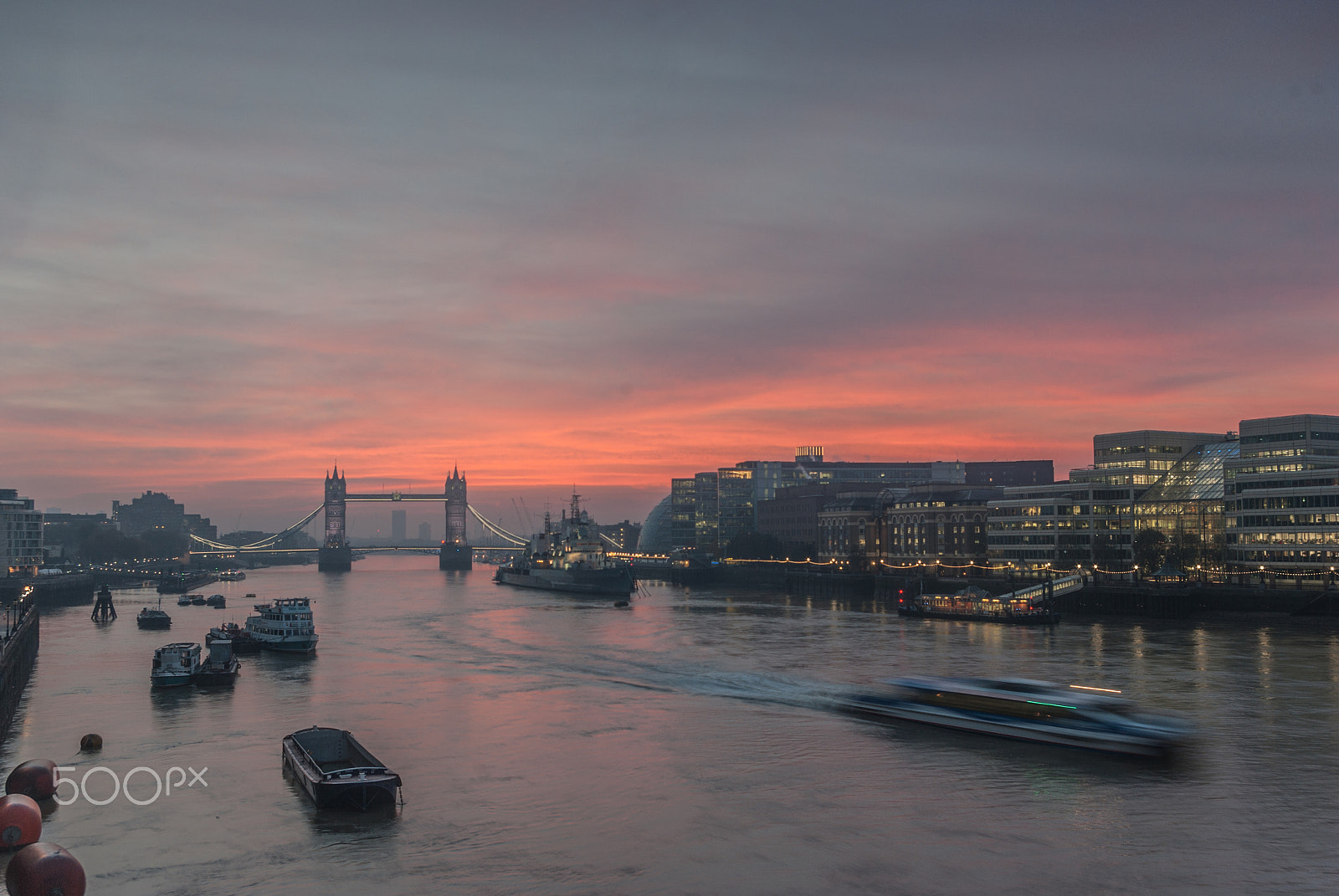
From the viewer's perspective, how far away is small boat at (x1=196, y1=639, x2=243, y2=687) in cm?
5722

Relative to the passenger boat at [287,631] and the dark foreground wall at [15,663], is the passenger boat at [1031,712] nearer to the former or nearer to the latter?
the dark foreground wall at [15,663]

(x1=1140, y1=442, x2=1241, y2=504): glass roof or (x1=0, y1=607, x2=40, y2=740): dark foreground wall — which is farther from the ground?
(x1=1140, y1=442, x2=1241, y2=504): glass roof

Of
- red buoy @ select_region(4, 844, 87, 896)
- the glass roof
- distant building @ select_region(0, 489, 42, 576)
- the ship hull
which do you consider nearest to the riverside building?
the glass roof

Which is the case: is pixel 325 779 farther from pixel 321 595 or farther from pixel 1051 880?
pixel 321 595

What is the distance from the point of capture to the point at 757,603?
446ft

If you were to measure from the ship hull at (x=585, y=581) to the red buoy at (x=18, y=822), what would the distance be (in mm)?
118747

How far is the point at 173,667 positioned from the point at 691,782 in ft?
114

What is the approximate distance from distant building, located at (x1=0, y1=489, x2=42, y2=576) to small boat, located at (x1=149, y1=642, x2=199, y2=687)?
118 metres

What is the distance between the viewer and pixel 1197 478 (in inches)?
5202

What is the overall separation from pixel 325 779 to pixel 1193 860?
23992mm

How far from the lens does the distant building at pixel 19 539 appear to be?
6230 inches

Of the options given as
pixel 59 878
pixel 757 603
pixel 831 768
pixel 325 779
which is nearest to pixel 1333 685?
pixel 831 768

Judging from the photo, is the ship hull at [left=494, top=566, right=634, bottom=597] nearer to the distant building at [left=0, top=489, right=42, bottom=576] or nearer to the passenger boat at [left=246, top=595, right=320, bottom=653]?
the passenger boat at [left=246, top=595, right=320, bottom=653]

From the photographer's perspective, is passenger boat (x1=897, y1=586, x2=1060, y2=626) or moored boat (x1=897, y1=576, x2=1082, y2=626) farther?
moored boat (x1=897, y1=576, x2=1082, y2=626)
